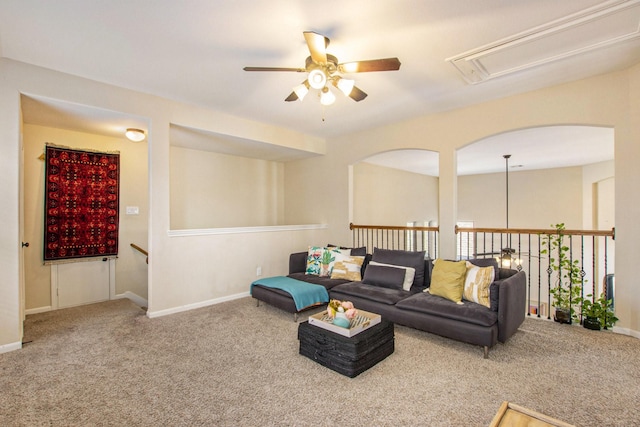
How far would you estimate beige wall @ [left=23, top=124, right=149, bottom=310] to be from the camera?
418cm

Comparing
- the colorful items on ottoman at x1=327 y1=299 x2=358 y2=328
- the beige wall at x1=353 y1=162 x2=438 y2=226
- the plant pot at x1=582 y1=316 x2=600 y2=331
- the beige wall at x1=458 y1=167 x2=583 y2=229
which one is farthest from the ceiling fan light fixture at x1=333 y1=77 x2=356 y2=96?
the beige wall at x1=458 y1=167 x2=583 y2=229

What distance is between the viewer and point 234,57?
116 inches

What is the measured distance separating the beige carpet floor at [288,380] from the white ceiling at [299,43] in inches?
110

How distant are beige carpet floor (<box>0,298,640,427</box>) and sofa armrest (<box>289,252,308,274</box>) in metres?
1.45

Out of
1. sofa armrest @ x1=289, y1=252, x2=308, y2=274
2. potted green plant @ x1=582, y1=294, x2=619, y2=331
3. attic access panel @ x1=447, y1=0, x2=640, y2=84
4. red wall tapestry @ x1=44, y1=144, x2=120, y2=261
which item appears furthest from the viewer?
sofa armrest @ x1=289, y1=252, x2=308, y2=274

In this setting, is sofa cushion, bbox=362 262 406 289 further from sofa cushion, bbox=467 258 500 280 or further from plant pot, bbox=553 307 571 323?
plant pot, bbox=553 307 571 323

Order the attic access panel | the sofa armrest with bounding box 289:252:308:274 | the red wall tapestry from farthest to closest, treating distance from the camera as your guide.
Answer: the sofa armrest with bounding box 289:252:308:274, the red wall tapestry, the attic access panel

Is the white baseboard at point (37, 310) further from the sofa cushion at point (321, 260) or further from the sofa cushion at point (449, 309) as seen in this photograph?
the sofa cushion at point (449, 309)

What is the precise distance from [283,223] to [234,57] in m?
4.51

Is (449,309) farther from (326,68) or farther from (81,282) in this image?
(81,282)

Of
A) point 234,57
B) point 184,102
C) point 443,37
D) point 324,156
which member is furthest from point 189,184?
point 443,37

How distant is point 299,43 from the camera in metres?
2.71

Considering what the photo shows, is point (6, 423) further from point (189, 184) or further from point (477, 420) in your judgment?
point (189, 184)

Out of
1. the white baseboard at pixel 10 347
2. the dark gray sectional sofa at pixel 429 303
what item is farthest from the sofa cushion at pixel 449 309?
the white baseboard at pixel 10 347
